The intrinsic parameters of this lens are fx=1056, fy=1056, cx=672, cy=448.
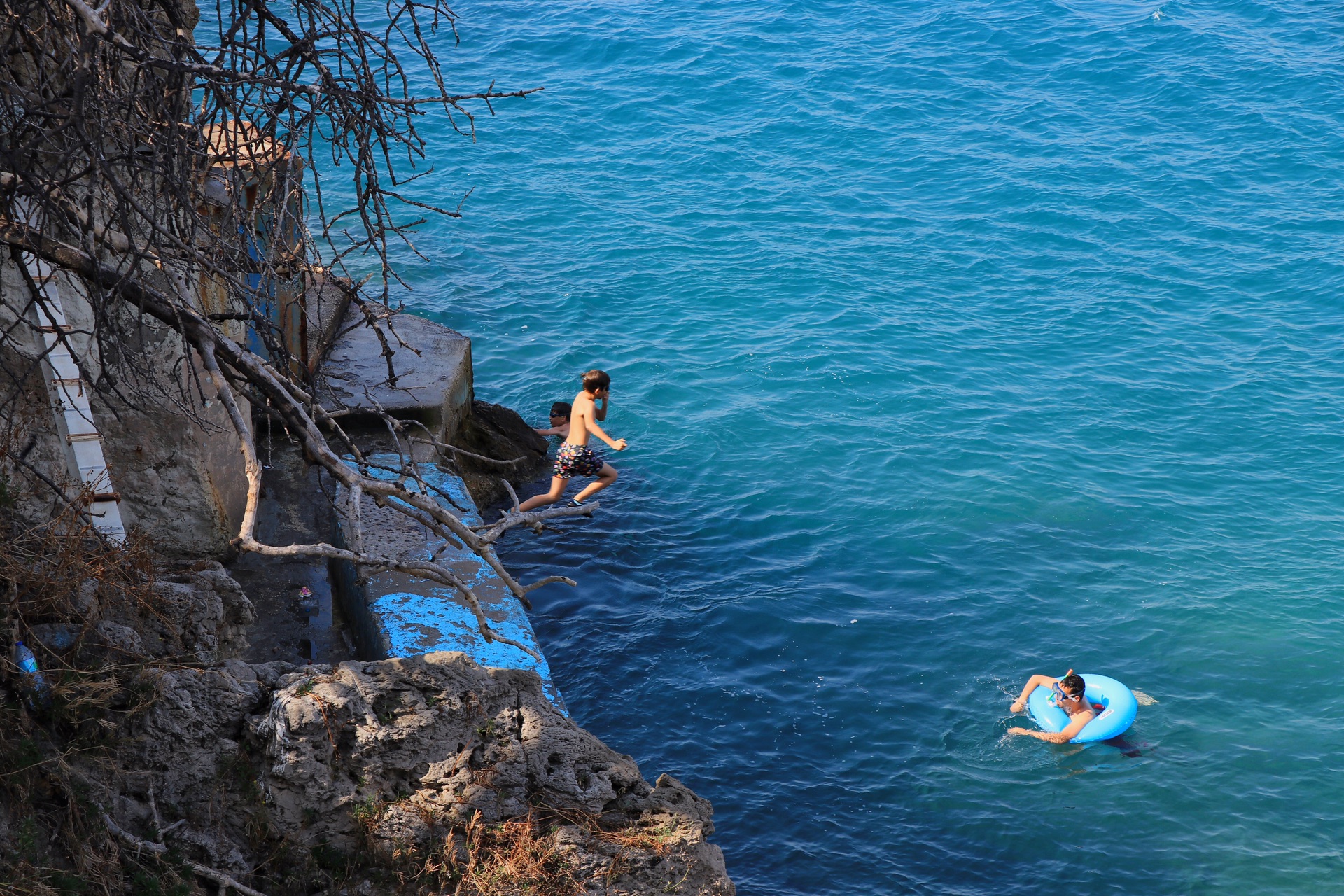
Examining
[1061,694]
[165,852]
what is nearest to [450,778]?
[165,852]

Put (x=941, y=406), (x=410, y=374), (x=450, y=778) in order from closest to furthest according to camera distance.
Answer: (x=450, y=778)
(x=410, y=374)
(x=941, y=406)

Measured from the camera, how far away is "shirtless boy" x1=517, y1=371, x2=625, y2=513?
33.0 ft

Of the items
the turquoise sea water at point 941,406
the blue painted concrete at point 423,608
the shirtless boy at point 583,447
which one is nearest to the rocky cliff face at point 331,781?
the blue painted concrete at point 423,608

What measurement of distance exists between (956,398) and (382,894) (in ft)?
35.1

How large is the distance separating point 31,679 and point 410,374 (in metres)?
6.05

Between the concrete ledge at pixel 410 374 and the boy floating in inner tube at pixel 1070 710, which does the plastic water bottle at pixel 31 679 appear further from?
the boy floating in inner tube at pixel 1070 710

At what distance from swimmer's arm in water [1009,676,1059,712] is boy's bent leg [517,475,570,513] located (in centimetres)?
461

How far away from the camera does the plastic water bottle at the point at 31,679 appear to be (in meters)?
3.69

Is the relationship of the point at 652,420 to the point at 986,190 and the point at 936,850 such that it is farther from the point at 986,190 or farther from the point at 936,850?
the point at 986,190

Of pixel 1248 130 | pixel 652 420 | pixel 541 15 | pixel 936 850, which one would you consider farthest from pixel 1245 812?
pixel 541 15

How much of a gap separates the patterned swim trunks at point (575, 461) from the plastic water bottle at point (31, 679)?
6.62 meters

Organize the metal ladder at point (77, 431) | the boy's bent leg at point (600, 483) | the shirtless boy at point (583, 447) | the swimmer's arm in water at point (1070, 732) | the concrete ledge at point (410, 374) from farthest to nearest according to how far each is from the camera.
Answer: the boy's bent leg at point (600, 483), the shirtless boy at point (583, 447), the concrete ledge at point (410, 374), the swimmer's arm in water at point (1070, 732), the metal ladder at point (77, 431)

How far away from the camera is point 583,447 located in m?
10.3

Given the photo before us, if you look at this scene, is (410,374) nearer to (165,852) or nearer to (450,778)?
(450,778)
